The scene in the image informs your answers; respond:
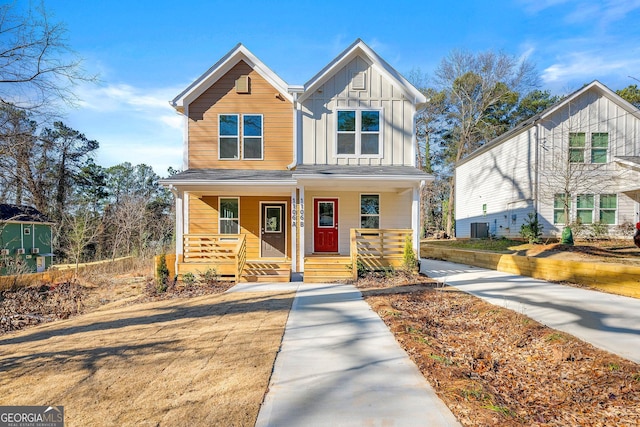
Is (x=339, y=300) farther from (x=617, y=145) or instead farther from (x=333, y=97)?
(x=617, y=145)

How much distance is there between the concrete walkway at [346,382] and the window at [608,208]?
15920 millimetres

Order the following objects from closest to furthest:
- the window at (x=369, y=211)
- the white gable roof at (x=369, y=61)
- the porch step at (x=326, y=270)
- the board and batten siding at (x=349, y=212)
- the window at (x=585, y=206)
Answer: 1. the porch step at (x=326, y=270)
2. the white gable roof at (x=369, y=61)
3. the board and batten siding at (x=349, y=212)
4. the window at (x=369, y=211)
5. the window at (x=585, y=206)

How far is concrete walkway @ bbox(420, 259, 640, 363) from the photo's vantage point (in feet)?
14.9

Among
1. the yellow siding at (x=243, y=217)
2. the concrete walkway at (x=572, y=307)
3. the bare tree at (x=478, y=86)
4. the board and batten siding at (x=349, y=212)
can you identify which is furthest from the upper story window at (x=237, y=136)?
the bare tree at (x=478, y=86)

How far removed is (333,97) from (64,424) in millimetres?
10605

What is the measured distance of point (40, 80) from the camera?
28.5 feet

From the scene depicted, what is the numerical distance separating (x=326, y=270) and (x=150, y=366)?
6509mm

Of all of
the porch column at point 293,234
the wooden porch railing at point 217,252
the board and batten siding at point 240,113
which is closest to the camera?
the wooden porch railing at point 217,252

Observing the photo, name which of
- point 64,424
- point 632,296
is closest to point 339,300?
point 64,424

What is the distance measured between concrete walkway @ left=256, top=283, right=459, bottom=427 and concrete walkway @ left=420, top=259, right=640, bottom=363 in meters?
2.63

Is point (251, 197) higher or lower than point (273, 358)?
higher

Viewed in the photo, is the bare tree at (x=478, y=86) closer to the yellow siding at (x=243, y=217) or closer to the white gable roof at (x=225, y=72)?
the yellow siding at (x=243, y=217)

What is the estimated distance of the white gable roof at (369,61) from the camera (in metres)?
11.1

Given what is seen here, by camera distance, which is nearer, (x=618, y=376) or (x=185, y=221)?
(x=618, y=376)
